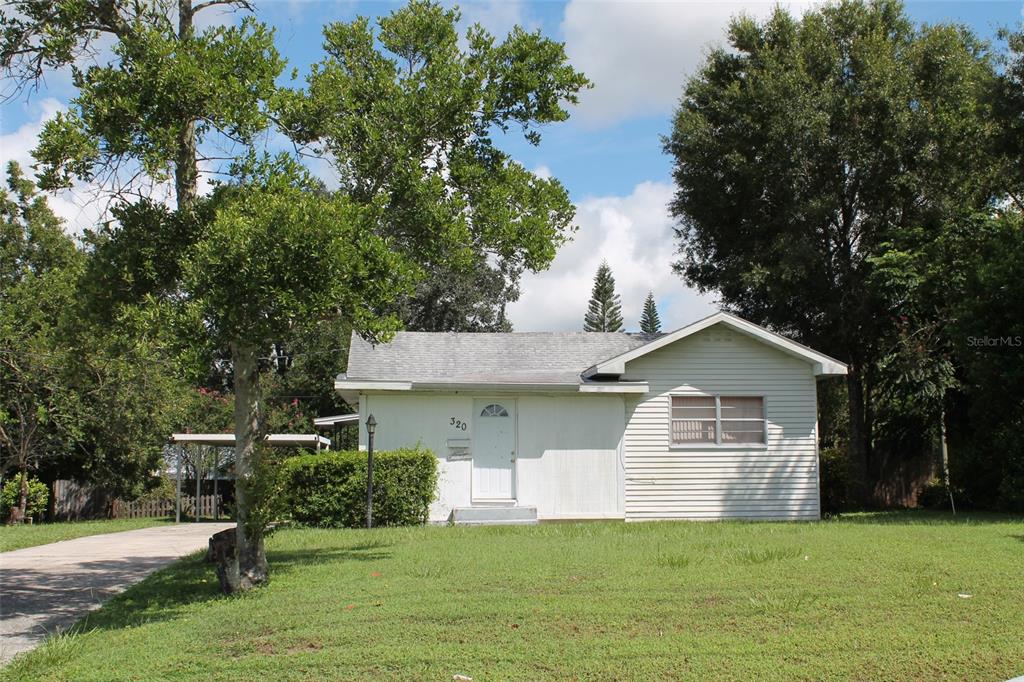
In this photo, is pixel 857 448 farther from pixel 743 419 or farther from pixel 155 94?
pixel 155 94

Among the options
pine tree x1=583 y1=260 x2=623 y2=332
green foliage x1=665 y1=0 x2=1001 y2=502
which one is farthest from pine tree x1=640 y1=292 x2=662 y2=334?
green foliage x1=665 y1=0 x2=1001 y2=502

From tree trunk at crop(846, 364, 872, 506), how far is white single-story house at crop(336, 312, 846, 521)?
17.6 feet

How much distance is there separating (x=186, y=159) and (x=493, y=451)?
390 inches

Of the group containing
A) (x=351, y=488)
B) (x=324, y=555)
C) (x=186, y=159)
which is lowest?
(x=324, y=555)

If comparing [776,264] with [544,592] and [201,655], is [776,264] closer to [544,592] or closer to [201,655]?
[544,592]

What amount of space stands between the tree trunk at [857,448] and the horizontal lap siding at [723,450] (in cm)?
530

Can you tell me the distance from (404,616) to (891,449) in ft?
66.3

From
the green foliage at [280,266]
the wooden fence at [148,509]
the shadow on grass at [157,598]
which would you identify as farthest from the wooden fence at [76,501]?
the green foliage at [280,266]

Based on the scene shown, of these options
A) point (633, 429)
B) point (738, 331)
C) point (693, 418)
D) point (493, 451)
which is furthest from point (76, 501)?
point (738, 331)

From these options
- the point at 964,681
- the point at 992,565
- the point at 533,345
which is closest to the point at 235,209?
the point at 964,681

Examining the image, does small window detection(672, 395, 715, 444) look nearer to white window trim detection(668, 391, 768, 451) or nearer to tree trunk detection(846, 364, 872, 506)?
white window trim detection(668, 391, 768, 451)

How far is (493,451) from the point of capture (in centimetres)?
1842

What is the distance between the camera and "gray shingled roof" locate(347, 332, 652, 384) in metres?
19.0

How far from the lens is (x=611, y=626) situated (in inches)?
303
